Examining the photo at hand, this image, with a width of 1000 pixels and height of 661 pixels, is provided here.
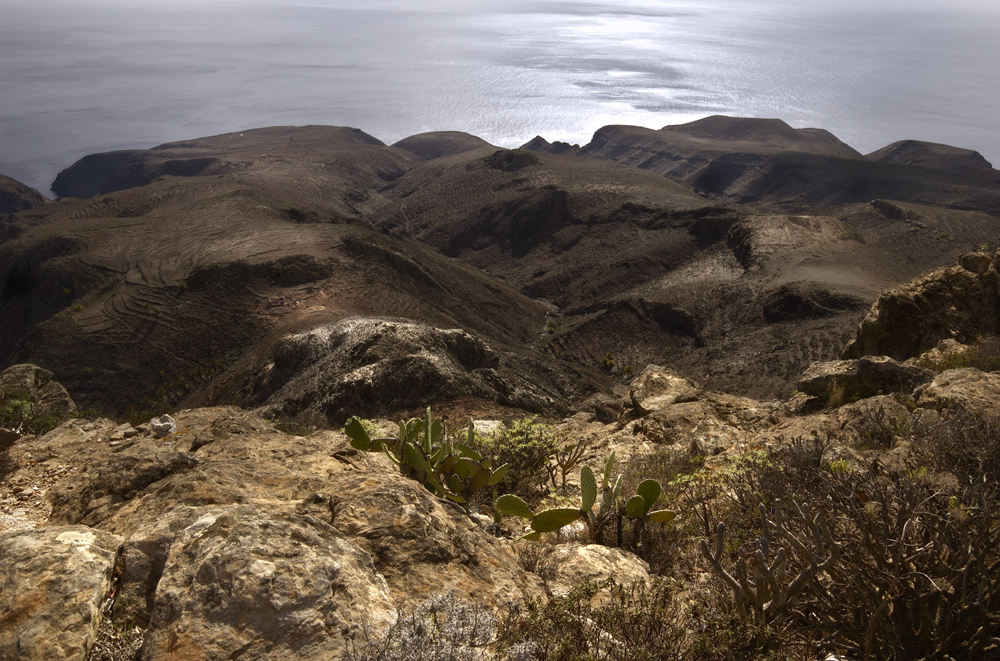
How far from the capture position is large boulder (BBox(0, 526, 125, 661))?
2574 millimetres

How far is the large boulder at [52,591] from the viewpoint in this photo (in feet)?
8.45

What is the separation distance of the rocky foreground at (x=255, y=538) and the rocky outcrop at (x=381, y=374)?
352 inches

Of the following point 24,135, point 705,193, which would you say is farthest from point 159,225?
point 24,135

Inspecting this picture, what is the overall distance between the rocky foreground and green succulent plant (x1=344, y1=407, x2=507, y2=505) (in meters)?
0.22

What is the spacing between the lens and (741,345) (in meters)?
33.0

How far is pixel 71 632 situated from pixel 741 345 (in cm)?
3400

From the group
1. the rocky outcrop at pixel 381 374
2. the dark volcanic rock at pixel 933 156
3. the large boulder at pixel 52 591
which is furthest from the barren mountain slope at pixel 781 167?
the large boulder at pixel 52 591

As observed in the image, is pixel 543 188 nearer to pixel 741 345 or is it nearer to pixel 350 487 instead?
pixel 741 345

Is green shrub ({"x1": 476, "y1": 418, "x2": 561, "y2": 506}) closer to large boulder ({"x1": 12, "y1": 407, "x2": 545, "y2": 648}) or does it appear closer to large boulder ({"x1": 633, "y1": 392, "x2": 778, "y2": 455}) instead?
large boulder ({"x1": 12, "y1": 407, "x2": 545, "y2": 648})

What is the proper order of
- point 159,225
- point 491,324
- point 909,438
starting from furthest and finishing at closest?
point 159,225 → point 491,324 → point 909,438

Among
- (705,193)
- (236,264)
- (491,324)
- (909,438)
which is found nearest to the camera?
(909,438)

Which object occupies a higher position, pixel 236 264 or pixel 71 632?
pixel 71 632

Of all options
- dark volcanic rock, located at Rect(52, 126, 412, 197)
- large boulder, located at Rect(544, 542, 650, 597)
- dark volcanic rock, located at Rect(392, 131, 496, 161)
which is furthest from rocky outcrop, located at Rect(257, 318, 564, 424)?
dark volcanic rock, located at Rect(392, 131, 496, 161)

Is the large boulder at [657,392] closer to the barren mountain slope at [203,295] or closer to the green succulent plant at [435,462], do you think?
the green succulent plant at [435,462]
